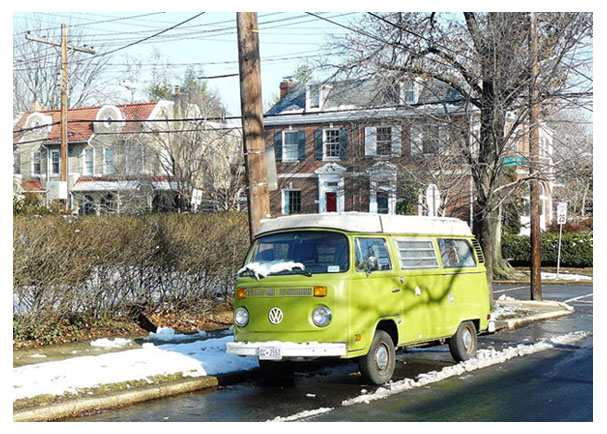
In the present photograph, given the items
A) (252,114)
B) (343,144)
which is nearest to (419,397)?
(252,114)

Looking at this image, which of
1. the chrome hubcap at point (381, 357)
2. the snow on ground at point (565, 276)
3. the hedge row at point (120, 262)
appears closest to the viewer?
the chrome hubcap at point (381, 357)

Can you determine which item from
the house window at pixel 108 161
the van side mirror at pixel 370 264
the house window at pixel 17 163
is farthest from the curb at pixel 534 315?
the house window at pixel 17 163

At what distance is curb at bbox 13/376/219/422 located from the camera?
874 cm

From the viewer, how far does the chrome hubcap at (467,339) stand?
1309 centimetres

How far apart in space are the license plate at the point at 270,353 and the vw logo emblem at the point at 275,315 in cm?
39

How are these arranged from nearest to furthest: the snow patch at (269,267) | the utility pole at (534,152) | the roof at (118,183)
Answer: the snow patch at (269,267), the utility pole at (534,152), the roof at (118,183)

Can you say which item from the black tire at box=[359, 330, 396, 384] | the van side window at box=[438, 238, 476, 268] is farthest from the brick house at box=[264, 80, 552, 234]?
the black tire at box=[359, 330, 396, 384]

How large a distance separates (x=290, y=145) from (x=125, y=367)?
35.5 metres

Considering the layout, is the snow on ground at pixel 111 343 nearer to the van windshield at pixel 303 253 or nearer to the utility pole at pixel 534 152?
the van windshield at pixel 303 253

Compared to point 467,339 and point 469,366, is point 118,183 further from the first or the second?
point 469,366

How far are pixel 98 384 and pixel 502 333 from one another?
10.0 metres

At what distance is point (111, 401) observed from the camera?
957 centimetres

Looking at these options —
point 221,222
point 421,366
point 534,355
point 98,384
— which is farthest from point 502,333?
point 98,384

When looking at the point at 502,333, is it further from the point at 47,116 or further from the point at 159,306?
the point at 47,116
